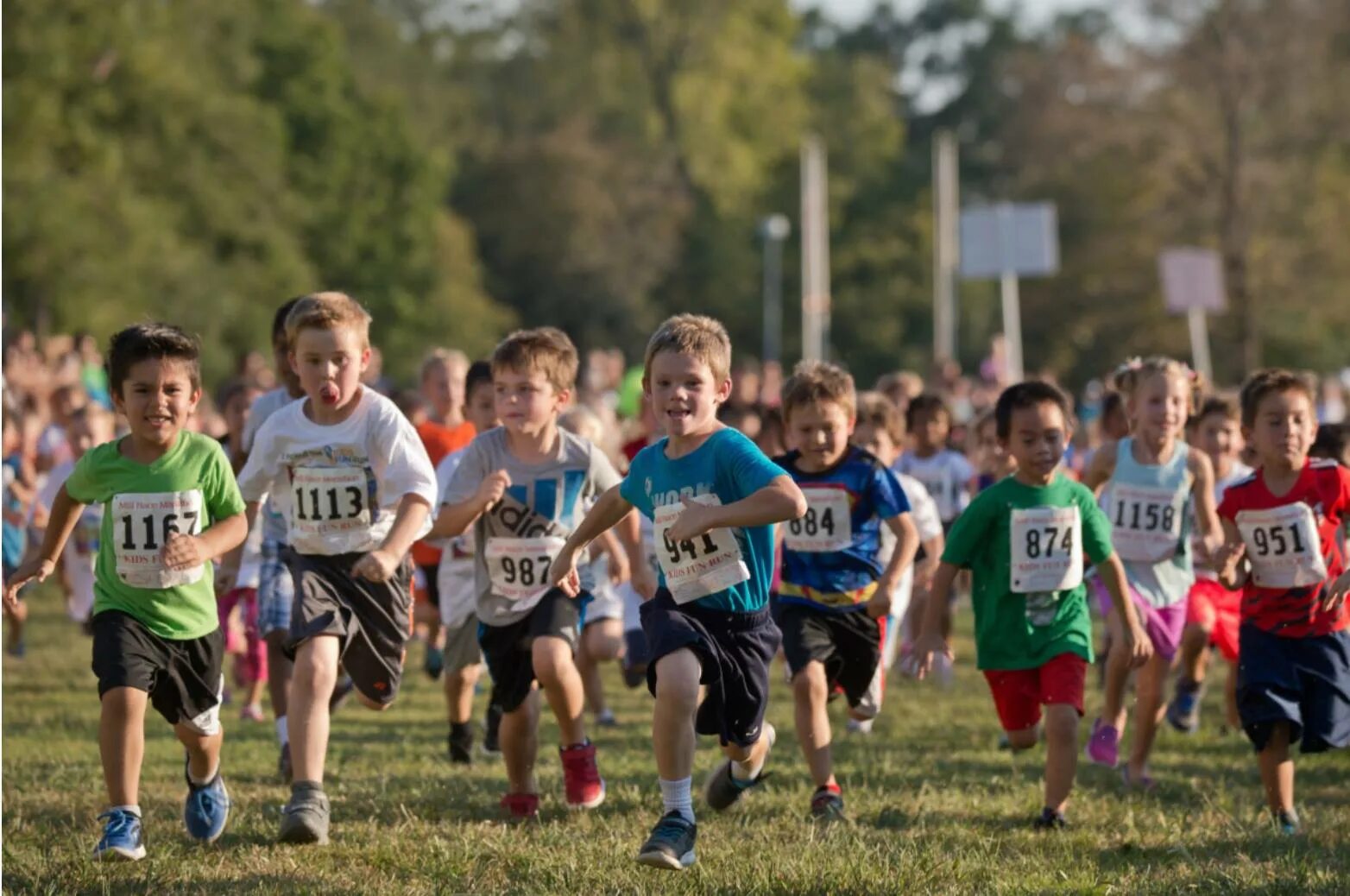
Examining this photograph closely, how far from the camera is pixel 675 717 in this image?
21.1 feet

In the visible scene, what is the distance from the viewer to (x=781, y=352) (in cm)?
6209

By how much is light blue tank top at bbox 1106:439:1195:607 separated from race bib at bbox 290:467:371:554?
3.78m

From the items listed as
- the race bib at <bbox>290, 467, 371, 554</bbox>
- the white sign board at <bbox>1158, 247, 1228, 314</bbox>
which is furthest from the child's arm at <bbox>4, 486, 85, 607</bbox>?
the white sign board at <bbox>1158, 247, 1228, 314</bbox>

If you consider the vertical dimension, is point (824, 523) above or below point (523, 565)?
above

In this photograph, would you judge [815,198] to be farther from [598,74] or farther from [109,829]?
[109,829]

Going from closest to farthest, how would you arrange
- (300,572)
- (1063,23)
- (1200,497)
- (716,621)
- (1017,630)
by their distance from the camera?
(716,621) < (300,572) < (1017,630) < (1200,497) < (1063,23)

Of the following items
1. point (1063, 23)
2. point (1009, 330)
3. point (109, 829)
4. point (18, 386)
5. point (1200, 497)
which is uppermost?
point (1063, 23)

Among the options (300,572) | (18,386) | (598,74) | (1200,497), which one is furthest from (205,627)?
(598,74)

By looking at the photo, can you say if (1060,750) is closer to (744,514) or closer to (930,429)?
(744,514)

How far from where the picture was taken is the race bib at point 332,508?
731 cm

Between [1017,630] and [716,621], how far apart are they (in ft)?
5.65

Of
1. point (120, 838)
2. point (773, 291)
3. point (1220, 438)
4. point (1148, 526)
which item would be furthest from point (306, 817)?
point (773, 291)

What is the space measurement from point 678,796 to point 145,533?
6.60 ft

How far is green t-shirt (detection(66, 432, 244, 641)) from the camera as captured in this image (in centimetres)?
680
